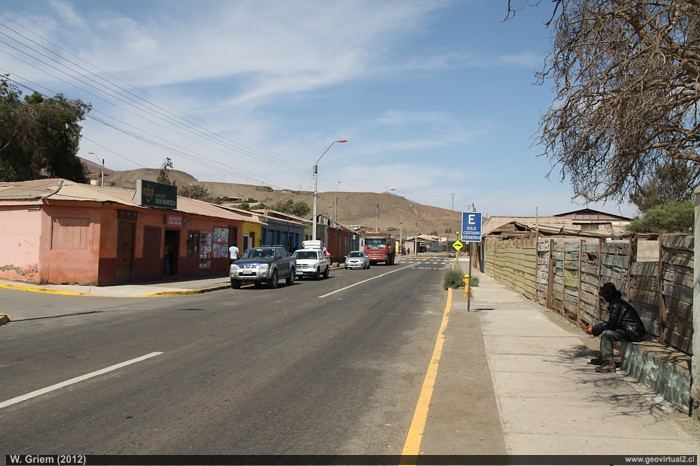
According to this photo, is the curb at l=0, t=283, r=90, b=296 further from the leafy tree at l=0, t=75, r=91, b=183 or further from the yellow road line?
the leafy tree at l=0, t=75, r=91, b=183

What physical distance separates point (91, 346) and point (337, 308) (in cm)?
802

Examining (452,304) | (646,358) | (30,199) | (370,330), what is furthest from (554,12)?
(30,199)

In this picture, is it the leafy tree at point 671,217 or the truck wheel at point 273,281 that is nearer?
the truck wheel at point 273,281

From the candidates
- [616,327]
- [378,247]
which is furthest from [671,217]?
[616,327]

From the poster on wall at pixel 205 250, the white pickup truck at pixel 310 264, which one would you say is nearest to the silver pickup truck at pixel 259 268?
the white pickup truck at pixel 310 264

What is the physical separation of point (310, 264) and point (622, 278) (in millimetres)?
22871

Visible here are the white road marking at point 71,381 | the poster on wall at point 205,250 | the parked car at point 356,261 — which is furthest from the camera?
the parked car at point 356,261

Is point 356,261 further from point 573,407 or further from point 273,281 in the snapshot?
point 573,407

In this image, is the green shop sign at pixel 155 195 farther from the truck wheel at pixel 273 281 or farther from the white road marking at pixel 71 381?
the white road marking at pixel 71 381

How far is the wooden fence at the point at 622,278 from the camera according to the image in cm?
719

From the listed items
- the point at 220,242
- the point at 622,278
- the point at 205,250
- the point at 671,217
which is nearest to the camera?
the point at 622,278

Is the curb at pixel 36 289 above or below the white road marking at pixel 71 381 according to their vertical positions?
below

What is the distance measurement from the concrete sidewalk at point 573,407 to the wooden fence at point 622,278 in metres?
0.96

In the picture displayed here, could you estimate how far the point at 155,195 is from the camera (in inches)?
986
